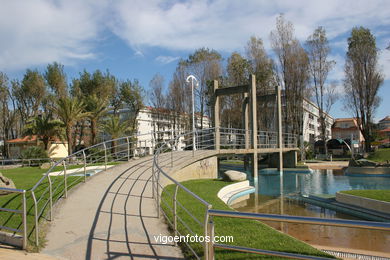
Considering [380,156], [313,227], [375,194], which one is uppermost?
[380,156]

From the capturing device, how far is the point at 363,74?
123 feet

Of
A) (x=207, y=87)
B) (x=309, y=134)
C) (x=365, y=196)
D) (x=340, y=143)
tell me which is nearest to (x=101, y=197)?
(x=365, y=196)

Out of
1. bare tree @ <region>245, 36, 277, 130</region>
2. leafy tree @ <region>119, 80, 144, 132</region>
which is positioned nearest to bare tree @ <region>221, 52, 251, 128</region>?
bare tree @ <region>245, 36, 277, 130</region>

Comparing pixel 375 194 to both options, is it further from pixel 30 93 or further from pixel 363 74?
pixel 30 93

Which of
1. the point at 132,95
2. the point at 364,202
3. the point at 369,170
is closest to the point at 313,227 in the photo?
the point at 364,202

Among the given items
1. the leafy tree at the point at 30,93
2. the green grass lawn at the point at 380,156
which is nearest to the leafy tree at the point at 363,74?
the green grass lawn at the point at 380,156

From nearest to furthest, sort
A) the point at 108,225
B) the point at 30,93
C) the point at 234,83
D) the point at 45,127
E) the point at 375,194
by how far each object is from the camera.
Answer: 1. the point at 108,225
2. the point at 375,194
3. the point at 45,127
4. the point at 234,83
5. the point at 30,93

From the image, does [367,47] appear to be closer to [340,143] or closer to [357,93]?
[357,93]

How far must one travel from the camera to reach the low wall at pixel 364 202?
10080 millimetres

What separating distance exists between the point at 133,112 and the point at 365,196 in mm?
39823

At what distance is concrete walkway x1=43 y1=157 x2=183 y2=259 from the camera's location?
16.5ft

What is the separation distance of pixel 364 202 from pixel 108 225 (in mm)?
9014

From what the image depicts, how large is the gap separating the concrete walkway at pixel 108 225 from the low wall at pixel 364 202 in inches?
294

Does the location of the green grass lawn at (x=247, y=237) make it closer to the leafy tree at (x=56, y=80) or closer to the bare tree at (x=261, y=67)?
the bare tree at (x=261, y=67)
